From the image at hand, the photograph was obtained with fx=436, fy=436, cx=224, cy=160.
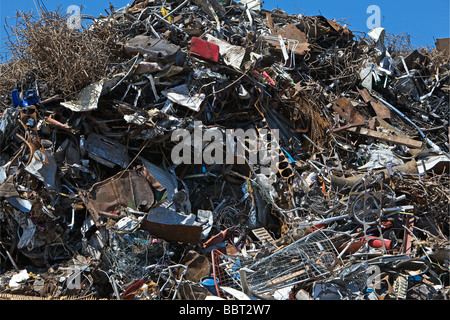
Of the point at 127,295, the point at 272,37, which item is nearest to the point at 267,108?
the point at 272,37

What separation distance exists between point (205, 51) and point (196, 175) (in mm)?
1797

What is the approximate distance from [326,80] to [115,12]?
393 cm

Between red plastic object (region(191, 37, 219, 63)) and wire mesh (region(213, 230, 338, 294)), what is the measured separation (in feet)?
9.42

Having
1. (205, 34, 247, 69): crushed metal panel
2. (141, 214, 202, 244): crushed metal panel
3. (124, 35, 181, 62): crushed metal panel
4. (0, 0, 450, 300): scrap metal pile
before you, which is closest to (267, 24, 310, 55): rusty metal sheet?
(0, 0, 450, 300): scrap metal pile

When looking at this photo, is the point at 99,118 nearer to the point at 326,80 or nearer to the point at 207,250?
the point at 207,250

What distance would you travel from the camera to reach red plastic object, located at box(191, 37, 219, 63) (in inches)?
247

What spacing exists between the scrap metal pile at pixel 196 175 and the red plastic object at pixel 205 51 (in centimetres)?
3

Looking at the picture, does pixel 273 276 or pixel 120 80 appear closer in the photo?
pixel 273 276

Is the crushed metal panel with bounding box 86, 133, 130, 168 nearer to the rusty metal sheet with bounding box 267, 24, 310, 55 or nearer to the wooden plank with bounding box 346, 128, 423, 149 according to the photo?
the wooden plank with bounding box 346, 128, 423, 149

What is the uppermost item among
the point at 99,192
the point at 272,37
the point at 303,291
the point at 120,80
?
the point at 272,37

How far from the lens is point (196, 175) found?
5984 millimetres

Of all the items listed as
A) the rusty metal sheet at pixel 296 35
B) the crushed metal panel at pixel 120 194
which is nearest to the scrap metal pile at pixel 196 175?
the crushed metal panel at pixel 120 194

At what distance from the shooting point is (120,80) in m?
5.82

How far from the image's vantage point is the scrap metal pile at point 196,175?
15.6 ft
